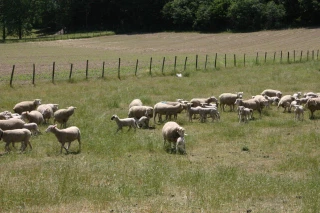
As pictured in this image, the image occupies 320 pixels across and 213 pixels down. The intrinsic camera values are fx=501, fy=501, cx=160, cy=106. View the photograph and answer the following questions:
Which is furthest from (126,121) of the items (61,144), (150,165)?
(150,165)

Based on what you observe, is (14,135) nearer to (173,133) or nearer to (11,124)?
(11,124)

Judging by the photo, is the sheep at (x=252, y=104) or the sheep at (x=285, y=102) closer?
the sheep at (x=252, y=104)

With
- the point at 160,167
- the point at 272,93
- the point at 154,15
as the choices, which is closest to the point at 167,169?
the point at 160,167

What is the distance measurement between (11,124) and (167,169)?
7.19m

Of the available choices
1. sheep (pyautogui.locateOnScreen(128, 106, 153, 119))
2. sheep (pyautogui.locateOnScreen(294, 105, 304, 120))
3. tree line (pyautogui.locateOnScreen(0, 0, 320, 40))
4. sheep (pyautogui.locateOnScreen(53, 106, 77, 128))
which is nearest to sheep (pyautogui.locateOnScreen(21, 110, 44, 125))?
sheep (pyautogui.locateOnScreen(53, 106, 77, 128))

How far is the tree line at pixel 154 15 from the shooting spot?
101250 mm

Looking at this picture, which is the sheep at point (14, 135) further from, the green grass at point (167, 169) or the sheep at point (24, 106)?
the sheep at point (24, 106)

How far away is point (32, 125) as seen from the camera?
62.5 feet

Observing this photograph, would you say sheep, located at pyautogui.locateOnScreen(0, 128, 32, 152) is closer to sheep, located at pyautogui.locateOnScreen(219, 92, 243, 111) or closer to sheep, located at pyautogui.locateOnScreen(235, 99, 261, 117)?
sheep, located at pyautogui.locateOnScreen(235, 99, 261, 117)

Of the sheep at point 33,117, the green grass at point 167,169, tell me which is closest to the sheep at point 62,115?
the green grass at point 167,169

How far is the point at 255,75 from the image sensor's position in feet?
131

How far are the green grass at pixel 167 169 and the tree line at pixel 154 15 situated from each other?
7838 centimetres

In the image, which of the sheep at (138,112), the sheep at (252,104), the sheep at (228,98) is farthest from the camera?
the sheep at (228,98)

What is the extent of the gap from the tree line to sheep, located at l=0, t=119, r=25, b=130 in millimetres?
86289
